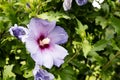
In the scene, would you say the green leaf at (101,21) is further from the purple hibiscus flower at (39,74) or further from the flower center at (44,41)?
the purple hibiscus flower at (39,74)

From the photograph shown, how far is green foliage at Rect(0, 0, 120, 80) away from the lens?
1.61 metres

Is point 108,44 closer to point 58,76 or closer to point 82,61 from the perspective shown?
point 82,61

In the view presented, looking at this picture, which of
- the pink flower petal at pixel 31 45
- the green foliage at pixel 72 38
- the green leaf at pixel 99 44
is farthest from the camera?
the green leaf at pixel 99 44

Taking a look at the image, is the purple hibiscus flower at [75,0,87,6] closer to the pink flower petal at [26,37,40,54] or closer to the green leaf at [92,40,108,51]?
the green leaf at [92,40,108,51]

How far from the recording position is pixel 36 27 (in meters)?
1.43

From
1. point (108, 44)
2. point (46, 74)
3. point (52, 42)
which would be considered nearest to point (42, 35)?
point (52, 42)

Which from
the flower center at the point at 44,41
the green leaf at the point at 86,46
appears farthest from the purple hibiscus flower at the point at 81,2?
the flower center at the point at 44,41

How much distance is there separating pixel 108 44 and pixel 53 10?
13.1 inches

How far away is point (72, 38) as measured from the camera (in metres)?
1.82

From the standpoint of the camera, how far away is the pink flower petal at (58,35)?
148cm

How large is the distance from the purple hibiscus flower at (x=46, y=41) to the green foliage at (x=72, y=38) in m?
0.08

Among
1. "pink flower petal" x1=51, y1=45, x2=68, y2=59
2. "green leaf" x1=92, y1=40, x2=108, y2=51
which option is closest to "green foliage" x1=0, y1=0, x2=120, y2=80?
"green leaf" x1=92, y1=40, x2=108, y2=51

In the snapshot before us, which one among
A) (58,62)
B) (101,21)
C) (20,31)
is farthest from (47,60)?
(101,21)

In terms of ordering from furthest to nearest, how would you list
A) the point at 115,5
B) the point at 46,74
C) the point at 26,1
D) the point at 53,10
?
the point at 115,5
the point at 53,10
the point at 26,1
the point at 46,74
